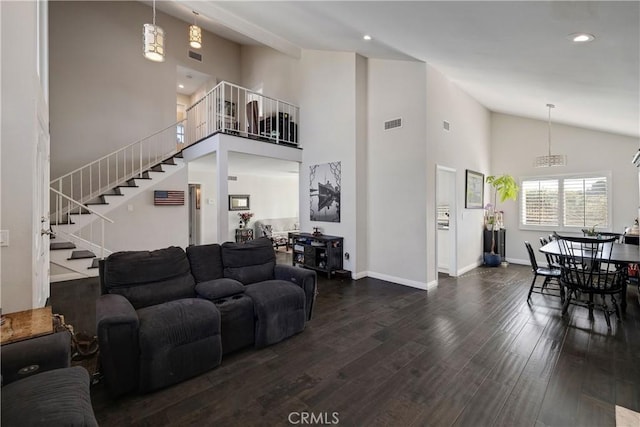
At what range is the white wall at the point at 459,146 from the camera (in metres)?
4.89

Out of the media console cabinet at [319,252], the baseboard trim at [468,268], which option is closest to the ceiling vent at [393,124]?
the media console cabinet at [319,252]

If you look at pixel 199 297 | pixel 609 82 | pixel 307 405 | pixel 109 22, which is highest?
pixel 109 22

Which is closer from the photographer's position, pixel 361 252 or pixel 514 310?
pixel 514 310

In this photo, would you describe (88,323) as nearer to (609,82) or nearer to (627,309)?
(609,82)

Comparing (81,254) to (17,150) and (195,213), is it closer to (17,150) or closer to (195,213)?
(195,213)

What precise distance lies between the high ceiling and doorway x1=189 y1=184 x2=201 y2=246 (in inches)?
183

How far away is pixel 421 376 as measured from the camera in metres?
2.40

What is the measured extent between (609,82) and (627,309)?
119 inches

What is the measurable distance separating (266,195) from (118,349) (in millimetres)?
7891

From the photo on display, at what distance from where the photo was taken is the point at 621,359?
2.64m

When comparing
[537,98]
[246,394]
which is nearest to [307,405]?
[246,394]

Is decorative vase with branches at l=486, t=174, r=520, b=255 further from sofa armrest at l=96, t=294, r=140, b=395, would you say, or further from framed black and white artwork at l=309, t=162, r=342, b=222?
sofa armrest at l=96, t=294, r=140, b=395

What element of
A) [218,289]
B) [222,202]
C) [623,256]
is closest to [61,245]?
[222,202]

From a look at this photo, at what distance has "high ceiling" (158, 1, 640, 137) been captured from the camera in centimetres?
235
